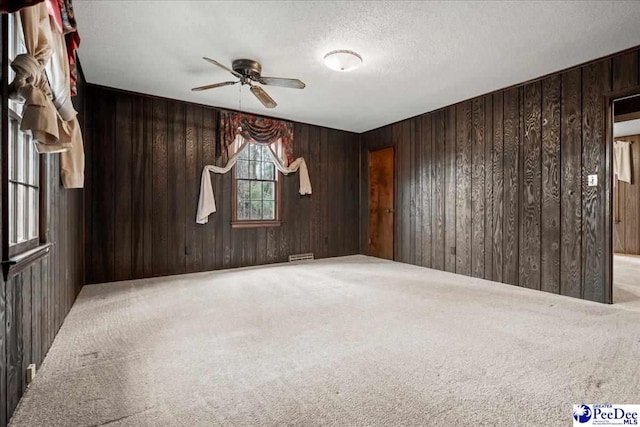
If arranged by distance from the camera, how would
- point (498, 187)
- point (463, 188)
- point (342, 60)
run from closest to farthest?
1. point (342, 60)
2. point (498, 187)
3. point (463, 188)

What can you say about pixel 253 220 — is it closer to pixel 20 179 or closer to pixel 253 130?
pixel 253 130

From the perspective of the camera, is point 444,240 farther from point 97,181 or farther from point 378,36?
point 97,181

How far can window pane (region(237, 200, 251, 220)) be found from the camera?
4996mm

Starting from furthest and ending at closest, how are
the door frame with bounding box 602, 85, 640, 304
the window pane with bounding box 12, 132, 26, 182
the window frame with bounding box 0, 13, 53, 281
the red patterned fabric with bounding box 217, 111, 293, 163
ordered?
the red patterned fabric with bounding box 217, 111, 293, 163, the door frame with bounding box 602, 85, 640, 304, the window pane with bounding box 12, 132, 26, 182, the window frame with bounding box 0, 13, 53, 281

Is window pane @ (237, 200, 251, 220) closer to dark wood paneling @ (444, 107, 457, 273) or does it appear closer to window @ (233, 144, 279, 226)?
window @ (233, 144, 279, 226)

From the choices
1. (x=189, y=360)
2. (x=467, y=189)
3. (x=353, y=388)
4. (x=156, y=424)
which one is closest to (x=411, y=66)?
(x=467, y=189)

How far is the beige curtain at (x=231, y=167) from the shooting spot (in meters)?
4.55

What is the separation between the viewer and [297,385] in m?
1.69

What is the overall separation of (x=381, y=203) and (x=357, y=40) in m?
3.45

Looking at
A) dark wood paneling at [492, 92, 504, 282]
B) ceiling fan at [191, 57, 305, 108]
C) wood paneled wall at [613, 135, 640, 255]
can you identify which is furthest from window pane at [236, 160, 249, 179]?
wood paneled wall at [613, 135, 640, 255]

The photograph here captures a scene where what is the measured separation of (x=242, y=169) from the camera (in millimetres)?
5027

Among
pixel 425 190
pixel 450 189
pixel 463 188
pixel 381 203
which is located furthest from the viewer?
pixel 381 203

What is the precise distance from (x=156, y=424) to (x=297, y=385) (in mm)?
656

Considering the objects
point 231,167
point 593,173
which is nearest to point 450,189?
point 593,173
